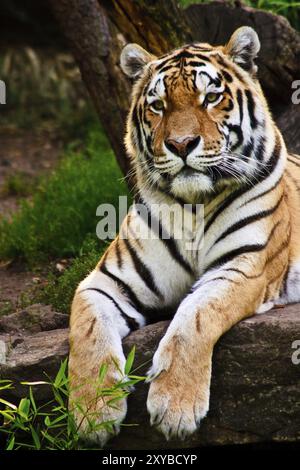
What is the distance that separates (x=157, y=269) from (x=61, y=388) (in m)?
0.79

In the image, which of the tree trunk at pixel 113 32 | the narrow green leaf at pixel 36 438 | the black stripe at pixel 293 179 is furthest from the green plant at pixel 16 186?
the narrow green leaf at pixel 36 438

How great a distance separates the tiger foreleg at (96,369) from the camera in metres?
3.89

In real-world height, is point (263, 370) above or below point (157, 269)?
below

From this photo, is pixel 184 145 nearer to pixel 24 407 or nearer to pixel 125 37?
pixel 24 407

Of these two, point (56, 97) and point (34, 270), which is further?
point (56, 97)

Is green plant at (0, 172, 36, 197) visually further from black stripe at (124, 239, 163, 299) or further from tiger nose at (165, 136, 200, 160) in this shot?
tiger nose at (165, 136, 200, 160)

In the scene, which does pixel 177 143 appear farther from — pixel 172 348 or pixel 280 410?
pixel 280 410

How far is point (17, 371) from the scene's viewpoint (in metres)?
4.24

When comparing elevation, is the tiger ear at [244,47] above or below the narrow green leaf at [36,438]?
above

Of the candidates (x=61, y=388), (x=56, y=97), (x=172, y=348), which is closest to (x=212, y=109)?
(x=172, y=348)

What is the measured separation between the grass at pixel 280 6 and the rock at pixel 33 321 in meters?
2.70

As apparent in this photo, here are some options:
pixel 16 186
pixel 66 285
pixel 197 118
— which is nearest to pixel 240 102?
pixel 197 118

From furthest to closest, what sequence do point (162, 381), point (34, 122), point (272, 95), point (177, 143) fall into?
point (34, 122) < point (272, 95) < point (177, 143) < point (162, 381)

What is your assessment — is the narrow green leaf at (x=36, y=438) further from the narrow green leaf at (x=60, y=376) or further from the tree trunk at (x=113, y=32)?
the tree trunk at (x=113, y=32)
